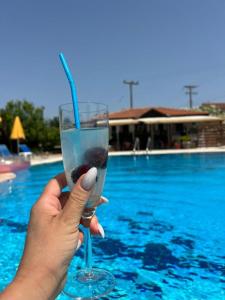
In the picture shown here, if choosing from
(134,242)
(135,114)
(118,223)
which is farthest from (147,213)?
(135,114)

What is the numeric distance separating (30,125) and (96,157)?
73.8 feet

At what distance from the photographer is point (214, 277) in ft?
12.7

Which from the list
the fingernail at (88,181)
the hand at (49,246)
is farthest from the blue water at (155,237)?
the fingernail at (88,181)

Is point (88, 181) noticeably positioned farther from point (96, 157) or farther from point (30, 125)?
point (30, 125)

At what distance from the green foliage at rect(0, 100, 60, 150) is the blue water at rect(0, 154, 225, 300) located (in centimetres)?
1215

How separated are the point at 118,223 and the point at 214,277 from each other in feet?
8.60

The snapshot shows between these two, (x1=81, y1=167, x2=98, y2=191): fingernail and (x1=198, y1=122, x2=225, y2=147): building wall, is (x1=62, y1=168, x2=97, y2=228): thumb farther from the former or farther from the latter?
(x1=198, y1=122, x2=225, y2=147): building wall

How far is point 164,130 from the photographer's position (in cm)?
2858

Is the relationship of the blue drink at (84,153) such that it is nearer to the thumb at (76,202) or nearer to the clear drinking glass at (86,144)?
the clear drinking glass at (86,144)

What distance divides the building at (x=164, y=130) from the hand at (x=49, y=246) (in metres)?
21.7

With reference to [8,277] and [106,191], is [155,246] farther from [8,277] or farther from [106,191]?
[106,191]

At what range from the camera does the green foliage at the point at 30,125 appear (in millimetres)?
23000

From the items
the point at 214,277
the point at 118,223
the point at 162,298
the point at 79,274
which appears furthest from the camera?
the point at 118,223

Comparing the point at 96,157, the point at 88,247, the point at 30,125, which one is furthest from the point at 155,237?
the point at 30,125
